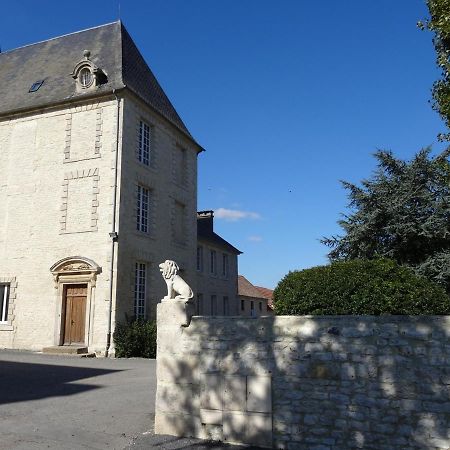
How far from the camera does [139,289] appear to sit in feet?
57.6

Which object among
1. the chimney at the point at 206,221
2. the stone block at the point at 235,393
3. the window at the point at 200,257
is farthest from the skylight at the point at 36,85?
the stone block at the point at 235,393

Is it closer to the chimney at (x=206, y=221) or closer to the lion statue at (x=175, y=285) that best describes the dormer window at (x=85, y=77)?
the chimney at (x=206, y=221)

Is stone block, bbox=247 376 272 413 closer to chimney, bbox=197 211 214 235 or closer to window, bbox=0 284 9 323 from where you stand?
window, bbox=0 284 9 323

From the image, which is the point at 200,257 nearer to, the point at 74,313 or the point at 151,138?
the point at 151,138

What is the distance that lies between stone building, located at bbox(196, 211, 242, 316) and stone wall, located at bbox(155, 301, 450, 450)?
1899 centimetres

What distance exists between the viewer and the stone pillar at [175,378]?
5914 mm

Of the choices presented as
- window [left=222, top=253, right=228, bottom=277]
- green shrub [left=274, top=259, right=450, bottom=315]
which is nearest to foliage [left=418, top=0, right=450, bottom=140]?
green shrub [left=274, top=259, right=450, bottom=315]

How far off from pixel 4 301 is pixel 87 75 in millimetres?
8969

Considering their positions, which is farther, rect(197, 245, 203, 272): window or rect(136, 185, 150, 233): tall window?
rect(197, 245, 203, 272): window

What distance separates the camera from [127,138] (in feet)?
56.9

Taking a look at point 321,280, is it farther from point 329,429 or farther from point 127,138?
point 127,138

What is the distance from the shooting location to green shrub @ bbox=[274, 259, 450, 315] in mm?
11312

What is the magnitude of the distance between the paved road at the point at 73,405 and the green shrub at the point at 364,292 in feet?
13.6

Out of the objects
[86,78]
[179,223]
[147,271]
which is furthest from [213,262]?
[86,78]
